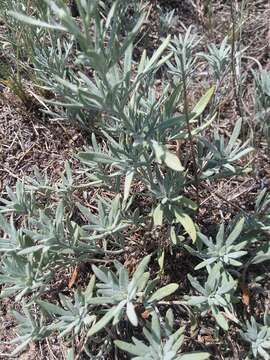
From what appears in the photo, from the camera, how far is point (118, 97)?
5.10ft

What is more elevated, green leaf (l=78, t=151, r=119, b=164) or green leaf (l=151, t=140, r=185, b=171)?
green leaf (l=151, t=140, r=185, b=171)

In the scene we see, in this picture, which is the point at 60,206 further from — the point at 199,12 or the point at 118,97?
the point at 199,12

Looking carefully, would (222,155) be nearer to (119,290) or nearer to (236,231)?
(236,231)

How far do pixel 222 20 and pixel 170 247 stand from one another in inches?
57.6

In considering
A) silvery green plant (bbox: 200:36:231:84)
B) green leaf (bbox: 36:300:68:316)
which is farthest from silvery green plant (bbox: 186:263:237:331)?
silvery green plant (bbox: 200:36:231:84)

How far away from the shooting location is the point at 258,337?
6.24ft

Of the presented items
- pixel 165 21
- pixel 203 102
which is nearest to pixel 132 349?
pixel 203 102

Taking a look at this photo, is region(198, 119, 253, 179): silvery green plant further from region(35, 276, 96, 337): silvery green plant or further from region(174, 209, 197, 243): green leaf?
region(35, 276, 96, 337): silvery green plant

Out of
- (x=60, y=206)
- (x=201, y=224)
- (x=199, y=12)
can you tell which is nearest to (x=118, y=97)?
(x=60, y=206)

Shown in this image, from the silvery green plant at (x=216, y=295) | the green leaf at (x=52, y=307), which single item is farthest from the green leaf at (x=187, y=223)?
the green leaf at (x=52, y=307)

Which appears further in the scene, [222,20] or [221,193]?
[222,20]

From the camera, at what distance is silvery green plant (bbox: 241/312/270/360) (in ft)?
6.13

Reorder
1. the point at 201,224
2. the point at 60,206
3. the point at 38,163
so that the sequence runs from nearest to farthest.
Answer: the point at 60,206, the point at 201,224, the point at 38,163

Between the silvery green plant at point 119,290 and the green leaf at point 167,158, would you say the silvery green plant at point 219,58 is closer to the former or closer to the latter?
the green leaf at point 167,158
